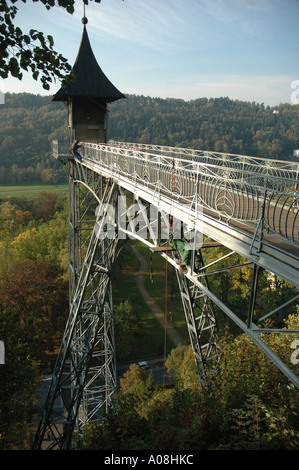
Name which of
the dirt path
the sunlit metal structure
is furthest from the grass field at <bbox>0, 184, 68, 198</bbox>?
the sunlit metal structure

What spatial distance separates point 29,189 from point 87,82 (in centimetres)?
6116

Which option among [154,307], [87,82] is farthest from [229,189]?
[154,307]

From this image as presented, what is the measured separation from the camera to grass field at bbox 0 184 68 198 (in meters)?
67.2

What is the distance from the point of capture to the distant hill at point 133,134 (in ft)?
240

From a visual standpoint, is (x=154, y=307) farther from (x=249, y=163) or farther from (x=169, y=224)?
(x=169, y=224)

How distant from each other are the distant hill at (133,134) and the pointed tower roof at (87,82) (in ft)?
182

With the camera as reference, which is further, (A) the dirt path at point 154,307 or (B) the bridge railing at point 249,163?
(A) the dirt path at point 154,307

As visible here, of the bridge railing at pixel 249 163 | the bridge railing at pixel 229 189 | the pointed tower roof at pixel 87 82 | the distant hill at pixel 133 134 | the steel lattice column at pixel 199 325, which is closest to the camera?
the bridge railing at pixel 229 189

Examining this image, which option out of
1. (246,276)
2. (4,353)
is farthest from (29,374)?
(246,276)

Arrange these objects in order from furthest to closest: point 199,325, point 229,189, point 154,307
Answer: point 154,307
point 199,325
point 229,189

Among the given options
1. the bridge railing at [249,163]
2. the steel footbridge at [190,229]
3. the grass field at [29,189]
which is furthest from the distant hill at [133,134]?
the steel footbridge at [190,229]

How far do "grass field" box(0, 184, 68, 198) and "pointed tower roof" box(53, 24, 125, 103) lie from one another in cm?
5455

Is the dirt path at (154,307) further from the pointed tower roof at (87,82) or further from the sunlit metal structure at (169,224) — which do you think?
the pointed tower roof at (87,82)

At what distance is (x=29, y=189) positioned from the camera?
235 ft
